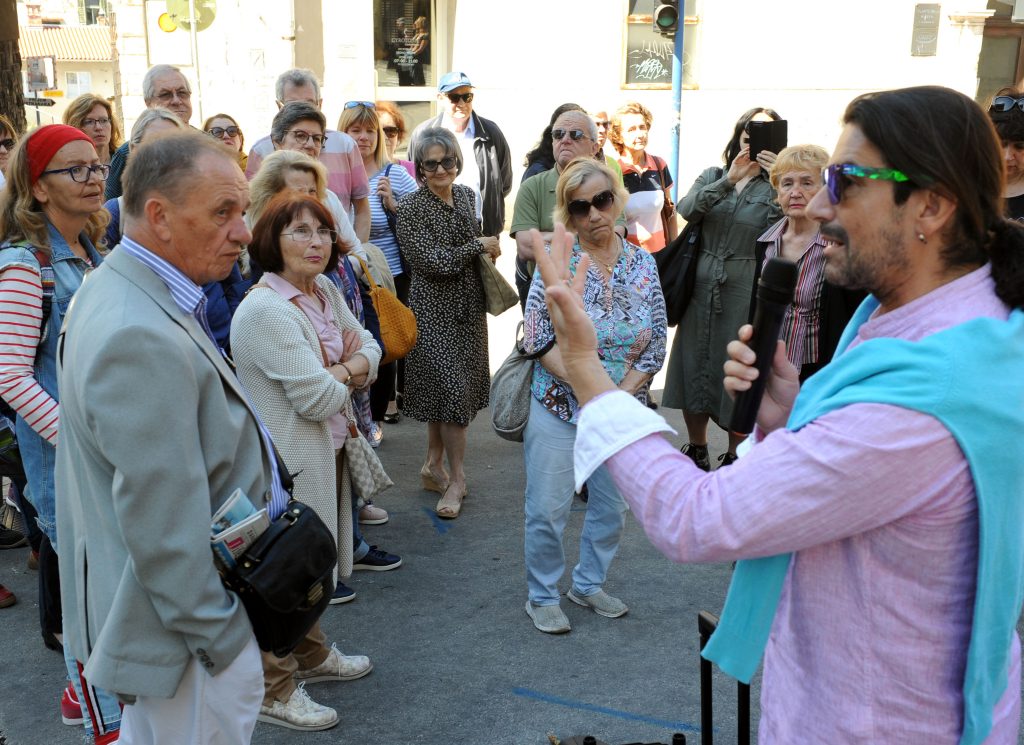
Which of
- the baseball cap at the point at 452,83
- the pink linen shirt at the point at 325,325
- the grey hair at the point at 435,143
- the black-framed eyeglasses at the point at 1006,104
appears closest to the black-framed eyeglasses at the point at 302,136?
the grey hair at the point at 435,143

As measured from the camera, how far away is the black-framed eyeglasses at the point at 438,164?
5.25 metres

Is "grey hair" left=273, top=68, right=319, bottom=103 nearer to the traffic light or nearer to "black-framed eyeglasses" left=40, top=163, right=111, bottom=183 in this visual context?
"black-framed eyeglasses" left=40, top=163, right=111, bottom=183

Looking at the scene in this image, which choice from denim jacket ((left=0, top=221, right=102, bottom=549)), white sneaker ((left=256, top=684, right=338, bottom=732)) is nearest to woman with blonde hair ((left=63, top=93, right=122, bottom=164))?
denim jacket ((left=0, top=221, right=102, bottom=549))

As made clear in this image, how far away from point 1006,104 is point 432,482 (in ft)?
11.9

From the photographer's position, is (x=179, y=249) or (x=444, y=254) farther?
(x=444, y=254)

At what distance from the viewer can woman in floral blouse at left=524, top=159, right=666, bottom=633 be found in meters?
4.02

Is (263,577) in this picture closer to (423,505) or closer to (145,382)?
(145,382)

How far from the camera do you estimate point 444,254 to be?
17.2 ft

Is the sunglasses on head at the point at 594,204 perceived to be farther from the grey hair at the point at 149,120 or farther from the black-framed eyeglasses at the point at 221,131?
the black-framed eyeglasses at the point at 221,131

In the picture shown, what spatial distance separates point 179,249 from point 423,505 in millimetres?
3498

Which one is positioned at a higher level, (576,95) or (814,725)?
(576,95)

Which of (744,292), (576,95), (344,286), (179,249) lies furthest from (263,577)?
(576,95)

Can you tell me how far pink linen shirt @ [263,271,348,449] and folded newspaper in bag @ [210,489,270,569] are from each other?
156 centimetres

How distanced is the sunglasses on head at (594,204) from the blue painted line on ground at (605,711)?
1926mm
